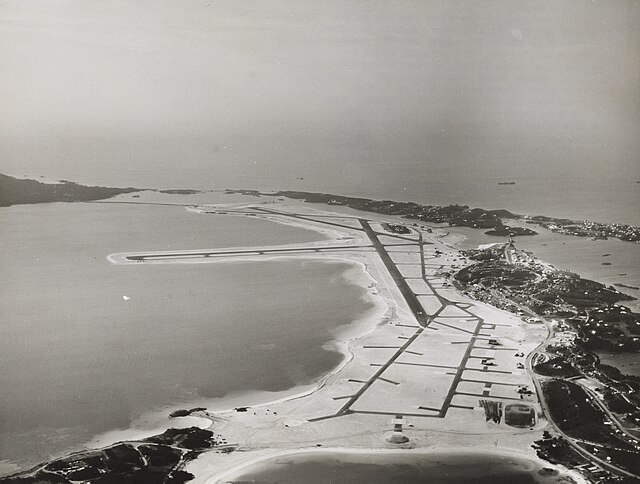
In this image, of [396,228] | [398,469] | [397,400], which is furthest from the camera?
[396,228]

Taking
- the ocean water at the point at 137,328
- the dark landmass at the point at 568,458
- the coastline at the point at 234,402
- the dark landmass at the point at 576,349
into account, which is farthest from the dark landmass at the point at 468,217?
the dark landmass at the point at 568,458

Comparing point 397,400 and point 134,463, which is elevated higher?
point 397,400

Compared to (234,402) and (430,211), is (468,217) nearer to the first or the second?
(430,211)

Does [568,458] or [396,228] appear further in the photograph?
[396,228]

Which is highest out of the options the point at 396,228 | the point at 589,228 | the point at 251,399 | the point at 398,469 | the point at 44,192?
the point at 44,192

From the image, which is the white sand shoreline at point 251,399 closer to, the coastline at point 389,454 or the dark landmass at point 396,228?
the coastline at point 389,454

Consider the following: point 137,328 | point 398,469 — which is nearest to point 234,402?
point 398,469

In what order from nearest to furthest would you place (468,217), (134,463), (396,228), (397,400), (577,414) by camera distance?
(134,463)
(577,414)
(397,400)
(396,228)
(468,217)

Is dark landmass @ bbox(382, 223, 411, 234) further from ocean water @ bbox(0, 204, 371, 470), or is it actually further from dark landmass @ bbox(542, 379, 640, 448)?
dark landmass @ bbox(542, 379, 640, 448)
